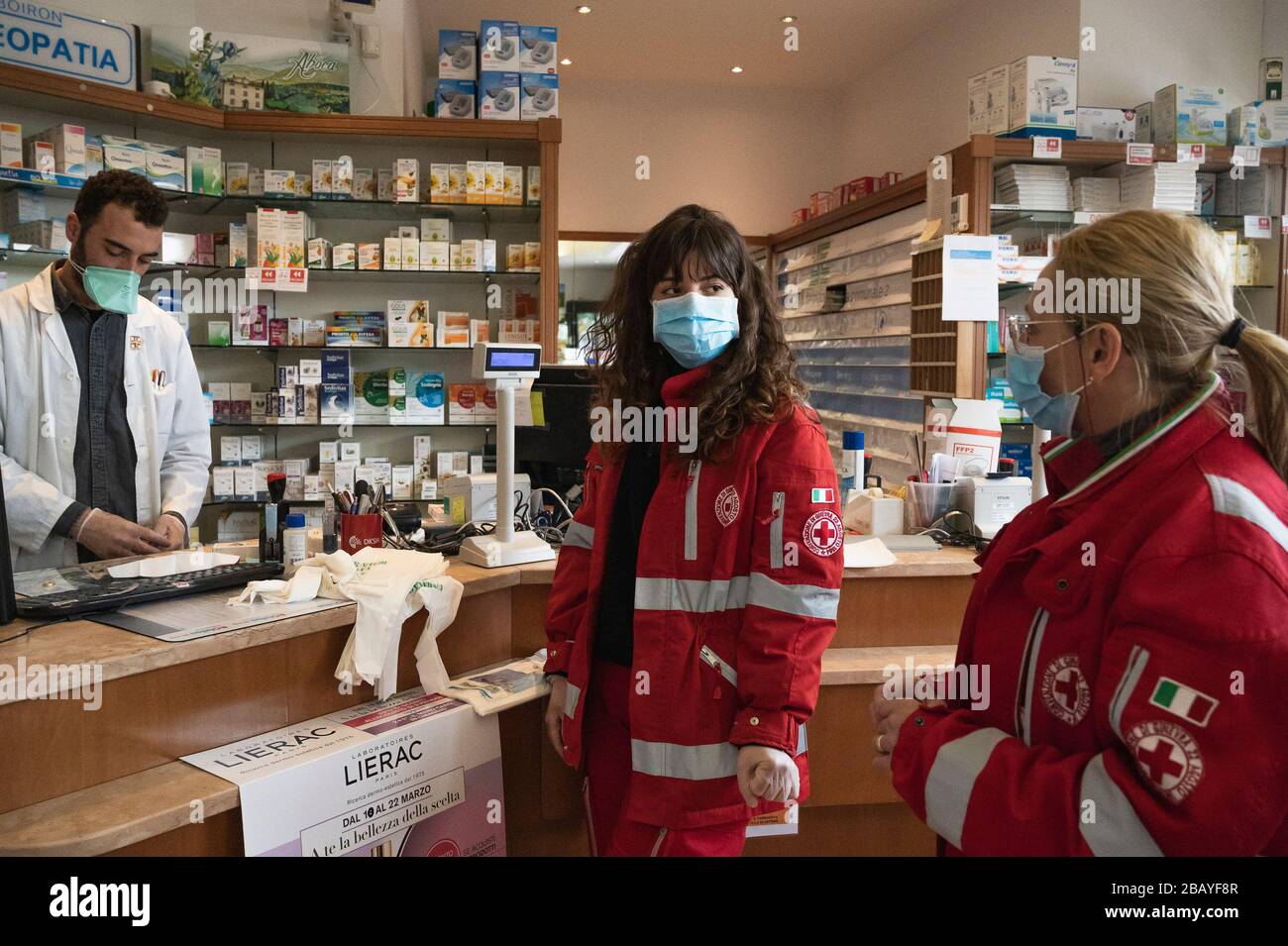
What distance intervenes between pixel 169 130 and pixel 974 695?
495 cm

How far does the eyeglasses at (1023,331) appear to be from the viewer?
4.08 feet

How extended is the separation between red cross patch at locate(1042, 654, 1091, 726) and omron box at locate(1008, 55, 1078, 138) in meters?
4.55

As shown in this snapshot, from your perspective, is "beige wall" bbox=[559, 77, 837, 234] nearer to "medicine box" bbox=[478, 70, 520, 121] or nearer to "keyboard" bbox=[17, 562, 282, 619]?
"medicine box" bbox=[478, 70, 520, 121]

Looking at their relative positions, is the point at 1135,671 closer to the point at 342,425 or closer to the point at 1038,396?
the point at 1038,396

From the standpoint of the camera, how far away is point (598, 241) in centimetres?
846

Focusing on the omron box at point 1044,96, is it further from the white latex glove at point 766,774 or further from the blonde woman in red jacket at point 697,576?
the white latex glove at point 766,774

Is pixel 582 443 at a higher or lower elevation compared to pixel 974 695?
higher

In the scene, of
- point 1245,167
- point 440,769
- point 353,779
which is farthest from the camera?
point 1245,167

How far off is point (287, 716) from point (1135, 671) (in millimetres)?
1650

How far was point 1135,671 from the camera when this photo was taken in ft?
3.24

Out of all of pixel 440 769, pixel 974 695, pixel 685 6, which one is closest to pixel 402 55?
pixel 685 6

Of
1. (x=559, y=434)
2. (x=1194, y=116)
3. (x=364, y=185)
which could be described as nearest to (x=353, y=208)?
(x=364, y=185)
